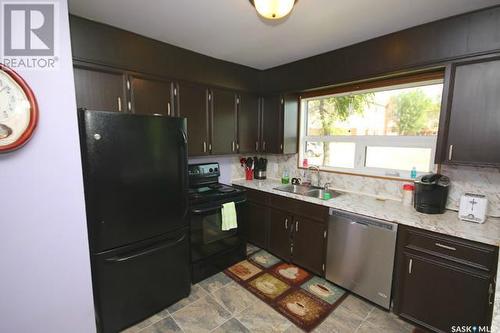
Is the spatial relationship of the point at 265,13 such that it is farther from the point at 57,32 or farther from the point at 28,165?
the point at 28,165

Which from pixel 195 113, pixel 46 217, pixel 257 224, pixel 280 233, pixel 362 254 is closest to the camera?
pixel 46 217

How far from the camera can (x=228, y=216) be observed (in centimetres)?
242

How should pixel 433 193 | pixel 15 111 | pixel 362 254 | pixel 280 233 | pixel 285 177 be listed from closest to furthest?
1. pixel 15 111
2. pixel 433 193
3. pixel 362 254
4. pixel 280 233
5. pixel 285 177

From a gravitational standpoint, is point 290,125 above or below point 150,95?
below

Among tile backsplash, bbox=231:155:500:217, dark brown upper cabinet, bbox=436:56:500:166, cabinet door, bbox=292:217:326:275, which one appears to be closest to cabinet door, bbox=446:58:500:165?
dark brown upper cabinet, bbox=436:56:500:166

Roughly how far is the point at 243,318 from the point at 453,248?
5.39 ft

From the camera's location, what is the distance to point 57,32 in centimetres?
130

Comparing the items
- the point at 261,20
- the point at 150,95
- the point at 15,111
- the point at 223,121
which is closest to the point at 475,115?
the point at 261,20

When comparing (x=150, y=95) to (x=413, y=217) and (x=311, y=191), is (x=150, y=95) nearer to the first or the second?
(x=311, y=191)

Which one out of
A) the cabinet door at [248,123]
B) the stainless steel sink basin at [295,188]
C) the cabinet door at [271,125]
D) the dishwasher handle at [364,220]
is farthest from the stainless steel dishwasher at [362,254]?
the cabinet door at [248,123]

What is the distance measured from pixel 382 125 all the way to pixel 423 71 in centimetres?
60

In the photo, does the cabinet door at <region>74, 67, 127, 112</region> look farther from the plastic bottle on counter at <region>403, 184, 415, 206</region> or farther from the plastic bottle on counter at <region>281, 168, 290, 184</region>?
the plastic bottle on counter at <region>403, 184, 415, 206</region>

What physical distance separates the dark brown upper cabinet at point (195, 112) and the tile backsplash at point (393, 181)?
796 millimetres

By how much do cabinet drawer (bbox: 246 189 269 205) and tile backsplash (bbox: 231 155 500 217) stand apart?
1.52 ft
